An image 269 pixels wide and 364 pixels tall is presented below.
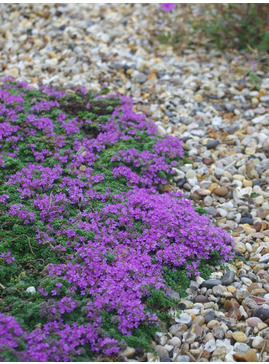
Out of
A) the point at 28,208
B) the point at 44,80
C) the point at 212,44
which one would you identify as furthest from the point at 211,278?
the point at 212,44

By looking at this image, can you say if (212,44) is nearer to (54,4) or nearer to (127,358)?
(54,4)

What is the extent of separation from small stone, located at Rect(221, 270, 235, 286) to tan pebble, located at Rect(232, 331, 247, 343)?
1.94 feet

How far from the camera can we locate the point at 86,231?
13.2 feet

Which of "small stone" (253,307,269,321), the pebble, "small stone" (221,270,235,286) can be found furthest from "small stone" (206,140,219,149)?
"small stone" (253,307,269,321)

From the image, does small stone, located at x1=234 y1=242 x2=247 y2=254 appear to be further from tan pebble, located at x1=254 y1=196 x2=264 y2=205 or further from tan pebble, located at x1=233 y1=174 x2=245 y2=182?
tan pebble, located at x1=233 y1=174 x2=245 y2=182

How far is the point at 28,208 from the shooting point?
13.7ft

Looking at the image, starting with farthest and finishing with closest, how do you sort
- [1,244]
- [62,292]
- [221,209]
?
[221,209] → [1,244] → [62,292]

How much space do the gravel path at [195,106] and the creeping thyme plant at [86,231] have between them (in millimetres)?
284

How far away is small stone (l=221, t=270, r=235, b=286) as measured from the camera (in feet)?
13.1

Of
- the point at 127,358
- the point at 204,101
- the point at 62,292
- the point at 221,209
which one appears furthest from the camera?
the point at 204,101

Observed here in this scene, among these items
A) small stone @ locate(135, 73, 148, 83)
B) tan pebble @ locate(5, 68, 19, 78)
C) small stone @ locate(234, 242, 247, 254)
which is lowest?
small stone @ locate(234, 242, 247, 254)

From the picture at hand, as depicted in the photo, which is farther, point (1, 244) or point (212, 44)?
point (212, 44)

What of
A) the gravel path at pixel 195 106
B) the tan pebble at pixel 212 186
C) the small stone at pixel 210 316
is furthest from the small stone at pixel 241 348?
the tan pebble at pixel 212 186

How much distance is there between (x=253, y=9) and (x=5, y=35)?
463 centimetres
